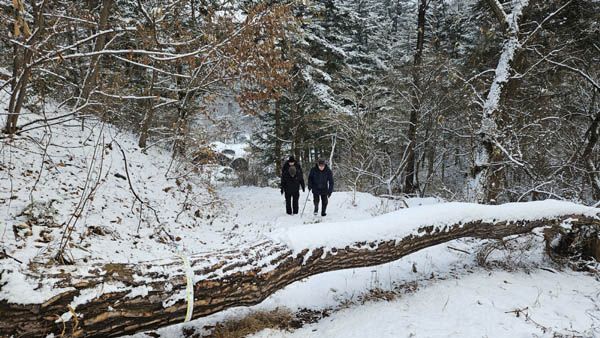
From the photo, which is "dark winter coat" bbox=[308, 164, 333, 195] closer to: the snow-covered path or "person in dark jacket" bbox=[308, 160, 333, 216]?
"person in dark jacket" bbox=[308, 160, 333, 216]

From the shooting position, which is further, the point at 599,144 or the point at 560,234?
the point at 599,144

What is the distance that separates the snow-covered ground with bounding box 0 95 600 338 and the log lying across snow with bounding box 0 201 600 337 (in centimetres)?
3

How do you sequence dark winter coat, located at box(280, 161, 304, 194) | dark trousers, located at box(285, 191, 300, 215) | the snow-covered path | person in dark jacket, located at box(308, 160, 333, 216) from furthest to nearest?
dark trousers, located at box(285, 191, 300, 215), dark winter coat, located at box(280, 161, 304, 194), person in dark jacket, located at box(308, 160, 333, 216), the snow-covered path

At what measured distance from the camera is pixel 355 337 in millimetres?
2691

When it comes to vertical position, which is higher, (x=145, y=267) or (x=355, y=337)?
(x=145, y=267)

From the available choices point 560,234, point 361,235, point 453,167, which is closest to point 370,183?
point 560,234

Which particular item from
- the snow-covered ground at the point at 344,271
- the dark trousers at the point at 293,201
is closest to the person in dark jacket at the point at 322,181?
the dark trousers at the point at 293,201

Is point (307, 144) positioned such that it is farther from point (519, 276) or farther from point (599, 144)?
point (519, 276)

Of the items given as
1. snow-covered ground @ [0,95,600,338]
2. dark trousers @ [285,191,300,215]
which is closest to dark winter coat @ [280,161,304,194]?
dark trousers @ [285,191,300,215]

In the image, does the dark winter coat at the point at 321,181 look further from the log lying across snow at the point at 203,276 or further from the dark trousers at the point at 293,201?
the log lying across snow at the point at 203,276

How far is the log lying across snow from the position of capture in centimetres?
174

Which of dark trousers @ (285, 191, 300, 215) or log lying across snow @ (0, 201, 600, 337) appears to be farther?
dark trousers @ (285, 191, 300, 215)

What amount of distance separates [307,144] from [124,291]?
53.8ft

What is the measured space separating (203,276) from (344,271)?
2528 millimetres
